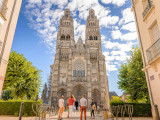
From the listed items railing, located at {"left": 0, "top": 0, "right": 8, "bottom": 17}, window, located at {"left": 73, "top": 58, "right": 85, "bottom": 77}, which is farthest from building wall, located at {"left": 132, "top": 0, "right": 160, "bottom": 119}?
window, located at {"left": 73, "top": 58, "right": 85, "bottom": 77}

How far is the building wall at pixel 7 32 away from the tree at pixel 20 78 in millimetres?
5887

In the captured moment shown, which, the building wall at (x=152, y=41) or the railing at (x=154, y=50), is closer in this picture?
the railing at (x=154, y=50)

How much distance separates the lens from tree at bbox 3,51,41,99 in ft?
43.7

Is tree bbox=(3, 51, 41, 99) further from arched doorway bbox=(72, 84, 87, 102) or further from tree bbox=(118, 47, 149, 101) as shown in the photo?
arched doorway bbox=(72, 84, 87, 102)

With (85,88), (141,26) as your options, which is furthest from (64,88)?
(141,26)

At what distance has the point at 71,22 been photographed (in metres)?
41.1

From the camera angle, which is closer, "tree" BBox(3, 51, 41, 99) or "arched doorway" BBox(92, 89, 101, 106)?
"tree" BBox(3, 51, 41, 99)

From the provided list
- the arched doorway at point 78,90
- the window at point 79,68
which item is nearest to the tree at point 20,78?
the arched doorway at point 78,90

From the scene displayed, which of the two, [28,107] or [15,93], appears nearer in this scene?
[28,107]

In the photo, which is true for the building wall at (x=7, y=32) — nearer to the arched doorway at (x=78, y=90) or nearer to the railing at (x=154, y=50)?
the railing at (x=154, y=50)

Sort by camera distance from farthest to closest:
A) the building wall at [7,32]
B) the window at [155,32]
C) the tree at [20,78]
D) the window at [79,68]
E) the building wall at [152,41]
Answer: the window at [79,68] < the tree at [20,78] < the building wall at [7,32] < the window at [155,32] < the building wall at [152,41]

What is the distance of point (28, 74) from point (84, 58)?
21675 millimetres

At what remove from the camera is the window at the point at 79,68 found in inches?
1319

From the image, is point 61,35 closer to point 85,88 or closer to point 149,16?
point 85,88
